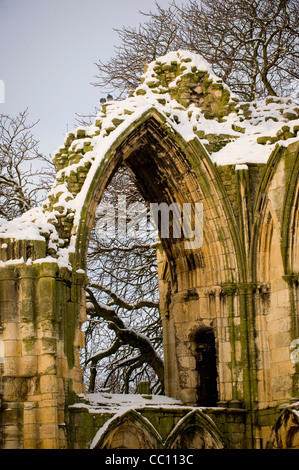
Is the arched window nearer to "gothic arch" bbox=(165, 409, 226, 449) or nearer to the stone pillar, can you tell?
"gothic arch" bbox=(165, 409, 226, 449)

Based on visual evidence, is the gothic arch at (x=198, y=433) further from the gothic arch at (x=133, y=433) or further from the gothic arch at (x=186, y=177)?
the gothic arch at (x=186, y=177)

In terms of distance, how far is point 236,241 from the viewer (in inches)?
634

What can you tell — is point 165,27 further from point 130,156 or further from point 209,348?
point 209,348

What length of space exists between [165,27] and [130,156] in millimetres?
6710

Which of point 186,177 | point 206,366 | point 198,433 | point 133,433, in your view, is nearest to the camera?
point 133,433

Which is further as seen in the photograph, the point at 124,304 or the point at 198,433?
the point at 124,304

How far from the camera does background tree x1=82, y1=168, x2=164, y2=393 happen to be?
66.9 feet

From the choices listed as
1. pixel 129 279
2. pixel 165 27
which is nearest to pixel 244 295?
pixel 129 279

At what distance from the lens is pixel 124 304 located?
20.8 meters

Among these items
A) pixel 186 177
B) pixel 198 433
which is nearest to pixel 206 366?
pixel 198 433

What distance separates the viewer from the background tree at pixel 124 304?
20.4 meters

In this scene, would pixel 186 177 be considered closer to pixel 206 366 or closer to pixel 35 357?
pixel 206 366
